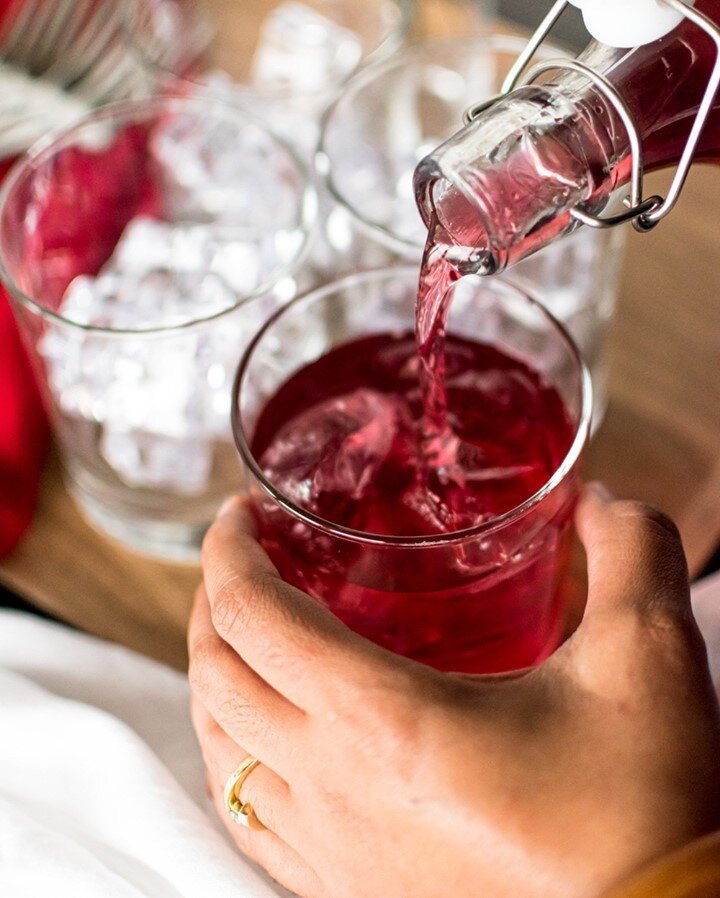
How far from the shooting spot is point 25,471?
661 mm

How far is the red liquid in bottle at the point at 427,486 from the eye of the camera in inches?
16.5

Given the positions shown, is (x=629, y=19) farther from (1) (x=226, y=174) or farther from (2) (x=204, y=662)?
(1) (x=226, y=174)

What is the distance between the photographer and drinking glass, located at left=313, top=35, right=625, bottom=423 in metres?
0.60

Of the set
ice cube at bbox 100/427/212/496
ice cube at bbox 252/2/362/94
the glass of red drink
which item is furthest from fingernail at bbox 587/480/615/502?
ice cube at bbox 252/2/362/94

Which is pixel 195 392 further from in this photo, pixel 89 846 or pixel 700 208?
pixel 700 208

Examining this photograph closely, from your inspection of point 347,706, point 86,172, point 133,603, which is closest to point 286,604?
point 347,706

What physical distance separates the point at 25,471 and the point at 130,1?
28cm

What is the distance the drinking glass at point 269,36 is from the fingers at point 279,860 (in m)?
0.42

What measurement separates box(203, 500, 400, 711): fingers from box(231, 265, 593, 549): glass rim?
0.03m

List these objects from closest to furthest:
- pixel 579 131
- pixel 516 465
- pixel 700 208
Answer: pixel 579 131, pixel 516 465, pixel 700 208

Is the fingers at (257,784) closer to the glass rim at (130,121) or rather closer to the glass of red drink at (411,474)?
the glass of red drink at (411,474)

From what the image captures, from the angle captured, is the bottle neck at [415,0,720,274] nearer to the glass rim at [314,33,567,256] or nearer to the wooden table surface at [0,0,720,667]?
the glass rim at [314,33,567,256]

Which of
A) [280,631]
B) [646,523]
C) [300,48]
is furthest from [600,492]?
[300,48]

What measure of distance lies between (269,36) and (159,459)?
35 cm
